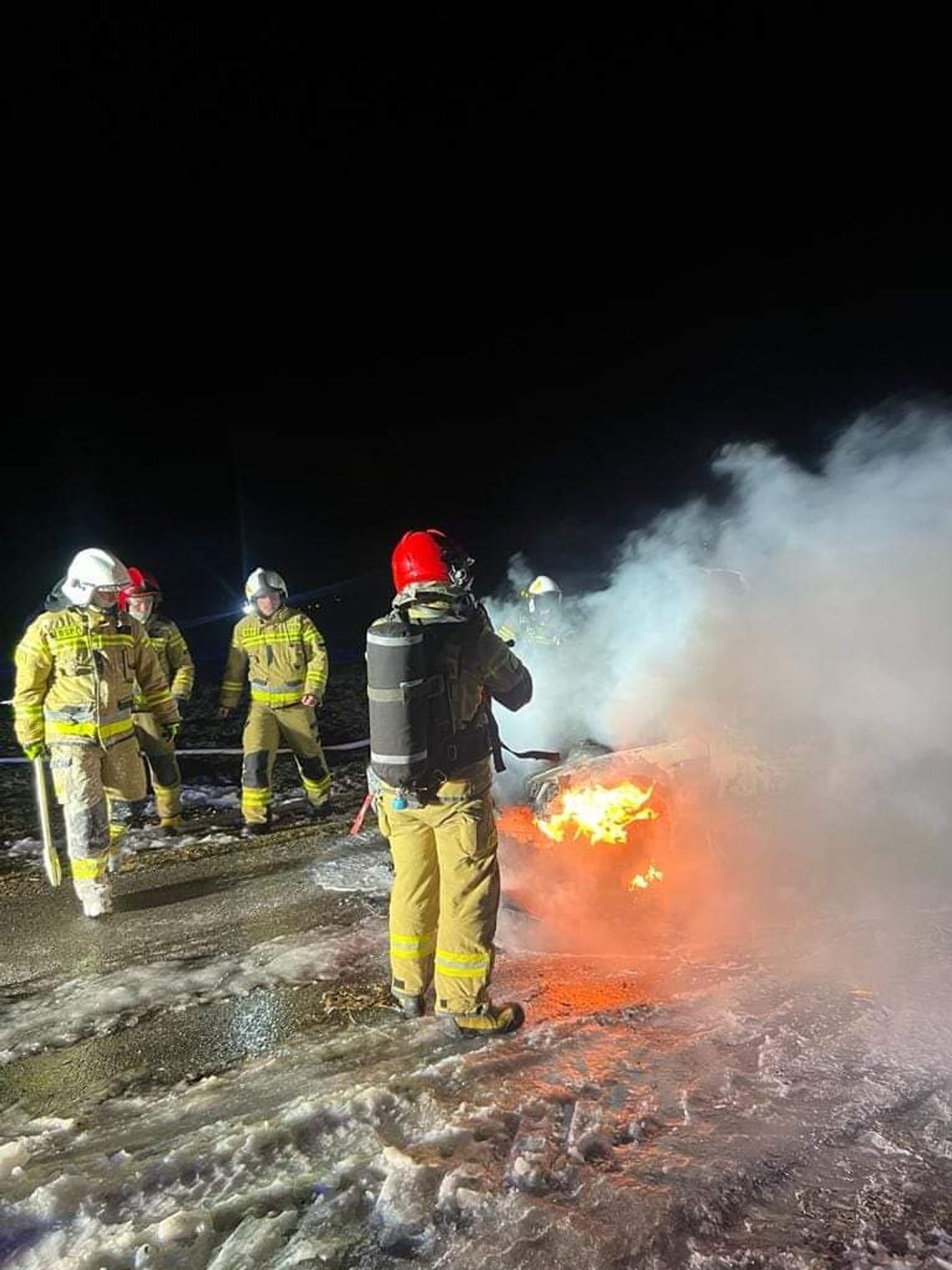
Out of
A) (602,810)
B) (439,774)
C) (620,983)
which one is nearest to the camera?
(439,774)

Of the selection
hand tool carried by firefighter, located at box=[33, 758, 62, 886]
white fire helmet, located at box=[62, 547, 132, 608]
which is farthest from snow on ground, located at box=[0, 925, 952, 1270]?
white fire helmet, located at box=[62, 547, 132, 608]

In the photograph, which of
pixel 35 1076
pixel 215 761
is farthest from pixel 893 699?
pixel 215 761

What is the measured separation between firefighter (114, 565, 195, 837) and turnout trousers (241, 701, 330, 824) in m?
0.61

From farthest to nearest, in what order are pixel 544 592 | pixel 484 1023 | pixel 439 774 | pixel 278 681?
pixel 544 592, pixel 278 681, pixel 439 774, pixel 484 1023

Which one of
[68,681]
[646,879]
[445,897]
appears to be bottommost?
[646,879]

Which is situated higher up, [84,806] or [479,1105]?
[84,806]

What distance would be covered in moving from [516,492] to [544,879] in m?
60.1

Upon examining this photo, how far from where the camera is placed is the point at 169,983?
4184 mm

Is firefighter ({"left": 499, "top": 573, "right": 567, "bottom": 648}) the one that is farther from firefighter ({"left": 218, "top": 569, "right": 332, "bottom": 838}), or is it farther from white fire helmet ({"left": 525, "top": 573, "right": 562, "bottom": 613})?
firefighter ({"left": 218, "top": 569, "right": 332, "bottom": 838})

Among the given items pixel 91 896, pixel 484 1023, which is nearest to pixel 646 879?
pixel 484 1023

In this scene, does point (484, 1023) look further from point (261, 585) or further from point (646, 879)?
point (261, 585)

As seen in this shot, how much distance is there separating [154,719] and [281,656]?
3.91 ft

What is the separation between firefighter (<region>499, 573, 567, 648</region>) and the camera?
8.73 m

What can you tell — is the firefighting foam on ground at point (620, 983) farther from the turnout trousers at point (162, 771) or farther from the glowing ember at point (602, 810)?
the turnout trousers at point (162, 771)
